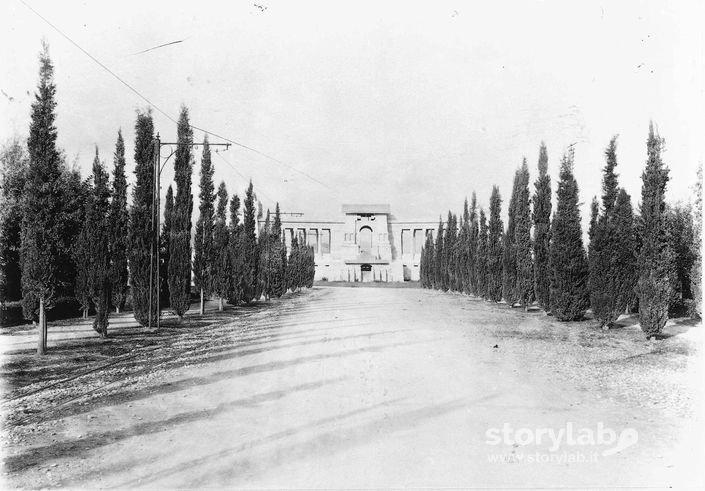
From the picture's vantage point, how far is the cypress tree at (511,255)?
25.3 m

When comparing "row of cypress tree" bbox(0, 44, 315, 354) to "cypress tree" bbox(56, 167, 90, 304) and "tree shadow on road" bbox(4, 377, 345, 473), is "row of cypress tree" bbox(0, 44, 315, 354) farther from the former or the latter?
"tree shadow on road" bbox(4, 377, 345, 473)

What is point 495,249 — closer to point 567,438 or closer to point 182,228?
point 182,228

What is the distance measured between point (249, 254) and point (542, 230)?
13.7 metres

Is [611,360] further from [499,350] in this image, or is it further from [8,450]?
[8,450]

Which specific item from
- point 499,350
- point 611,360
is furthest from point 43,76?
point 611,360

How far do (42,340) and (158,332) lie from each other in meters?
4.23

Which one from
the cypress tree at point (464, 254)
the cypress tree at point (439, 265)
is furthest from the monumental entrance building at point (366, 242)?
the cypress tree at point (464, 254)

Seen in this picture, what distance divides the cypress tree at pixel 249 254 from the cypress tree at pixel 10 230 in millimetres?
9347

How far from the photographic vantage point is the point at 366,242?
7756cm

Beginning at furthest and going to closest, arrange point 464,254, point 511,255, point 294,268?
point 294,268, point 464,254, point 511,255

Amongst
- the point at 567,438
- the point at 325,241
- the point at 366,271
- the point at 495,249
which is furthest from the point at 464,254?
the point at 325,241

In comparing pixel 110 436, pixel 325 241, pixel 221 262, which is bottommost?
pixel 110 436

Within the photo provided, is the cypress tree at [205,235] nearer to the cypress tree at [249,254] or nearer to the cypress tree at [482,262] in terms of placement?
the cypress tree at [249,254]

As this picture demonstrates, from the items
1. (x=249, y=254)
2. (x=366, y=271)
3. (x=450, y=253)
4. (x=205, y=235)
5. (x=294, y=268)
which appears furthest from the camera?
(x=366, y=271)
